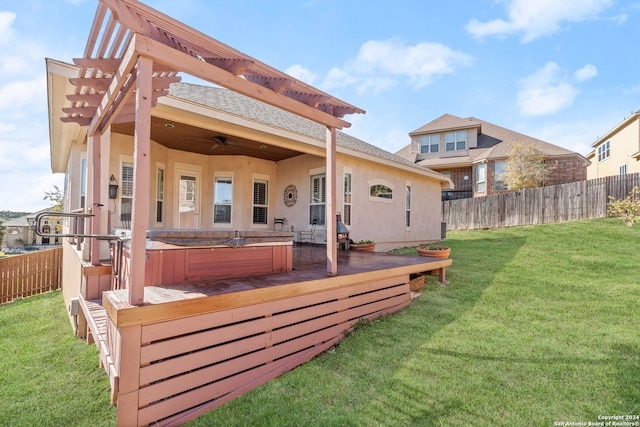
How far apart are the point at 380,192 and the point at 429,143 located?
14135mm

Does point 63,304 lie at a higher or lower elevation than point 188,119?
lower

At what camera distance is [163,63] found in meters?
2.45

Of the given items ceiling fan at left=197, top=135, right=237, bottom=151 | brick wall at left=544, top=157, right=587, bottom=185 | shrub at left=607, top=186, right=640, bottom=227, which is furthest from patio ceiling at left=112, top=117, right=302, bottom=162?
brick wall at left=544, top=157, right=587, bottom=185

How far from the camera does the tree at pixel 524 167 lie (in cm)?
1712

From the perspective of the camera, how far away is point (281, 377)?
296 cm

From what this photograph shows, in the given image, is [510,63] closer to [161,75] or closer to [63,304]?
[161,75]

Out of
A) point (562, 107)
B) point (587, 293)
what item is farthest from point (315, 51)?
point (562, 107)

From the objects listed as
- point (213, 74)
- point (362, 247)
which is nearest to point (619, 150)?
point (362, 247)

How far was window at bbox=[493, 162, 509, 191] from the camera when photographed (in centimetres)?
1861

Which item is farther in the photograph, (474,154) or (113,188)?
(474,154)

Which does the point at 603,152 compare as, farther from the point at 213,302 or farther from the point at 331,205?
the point at 213,302

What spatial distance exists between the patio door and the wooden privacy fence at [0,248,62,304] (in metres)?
3.79

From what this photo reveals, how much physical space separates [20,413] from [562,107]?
25.9m

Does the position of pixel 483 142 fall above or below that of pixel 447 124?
below
